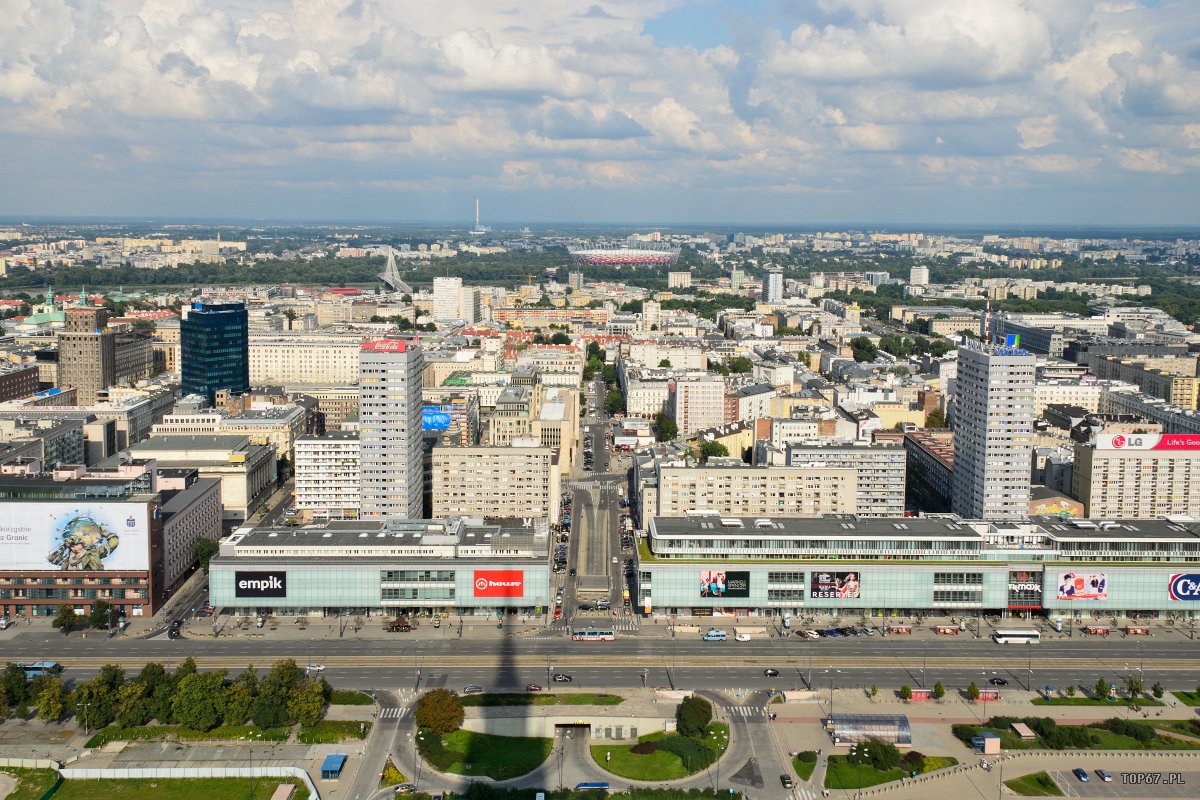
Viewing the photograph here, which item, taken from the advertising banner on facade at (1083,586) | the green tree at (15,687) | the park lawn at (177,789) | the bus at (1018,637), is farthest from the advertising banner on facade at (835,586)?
the green tree at (15,687)

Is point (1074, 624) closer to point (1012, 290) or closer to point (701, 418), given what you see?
point (701, 418)

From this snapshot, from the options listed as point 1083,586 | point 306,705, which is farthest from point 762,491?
point 306,705

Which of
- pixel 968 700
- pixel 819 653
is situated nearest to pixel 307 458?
pixel 819 653

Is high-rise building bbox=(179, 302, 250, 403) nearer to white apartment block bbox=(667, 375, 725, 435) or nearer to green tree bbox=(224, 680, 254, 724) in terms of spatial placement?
white apartment block bbox=(667, 375, 725, 435)

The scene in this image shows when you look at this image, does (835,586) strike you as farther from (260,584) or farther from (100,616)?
(100,616)

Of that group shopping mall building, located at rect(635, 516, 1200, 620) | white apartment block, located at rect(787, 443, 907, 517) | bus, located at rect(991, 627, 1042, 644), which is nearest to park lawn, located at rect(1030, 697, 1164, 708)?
bus, located at rect(991, 627, 1042, 644)
